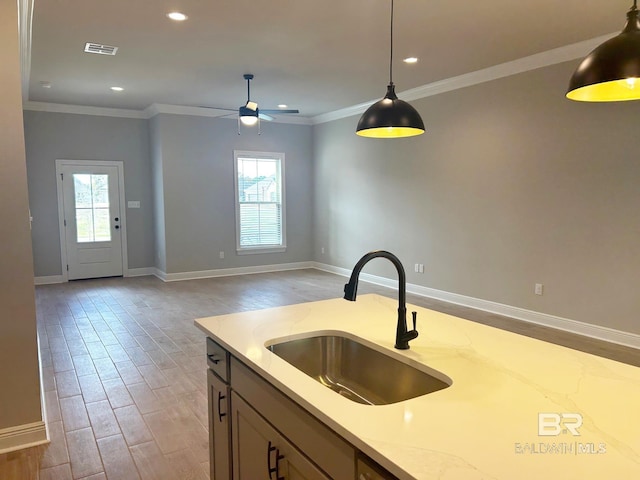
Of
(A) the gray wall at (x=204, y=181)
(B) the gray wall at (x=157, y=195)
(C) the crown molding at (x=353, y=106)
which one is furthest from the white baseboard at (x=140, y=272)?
(C) the crown molding at (x=353, y=106)

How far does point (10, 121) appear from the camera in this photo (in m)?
2.40

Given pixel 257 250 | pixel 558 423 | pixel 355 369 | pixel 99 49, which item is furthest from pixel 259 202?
pixel 558 423

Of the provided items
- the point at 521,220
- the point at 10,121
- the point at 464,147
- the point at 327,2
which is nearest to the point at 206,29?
the point at 327,2

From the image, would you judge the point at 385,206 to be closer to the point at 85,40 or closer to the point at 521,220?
the point at 521,220

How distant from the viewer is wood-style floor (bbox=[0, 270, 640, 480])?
2445 millimetres

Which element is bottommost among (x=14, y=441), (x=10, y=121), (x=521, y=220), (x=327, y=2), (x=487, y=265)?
(x=14, y=441)

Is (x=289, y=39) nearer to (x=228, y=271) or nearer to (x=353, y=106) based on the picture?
(x=353, y=106)

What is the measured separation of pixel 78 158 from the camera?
7277 millimetres

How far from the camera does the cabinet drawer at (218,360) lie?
1.72 meters

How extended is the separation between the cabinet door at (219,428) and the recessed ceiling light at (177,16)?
118 inches

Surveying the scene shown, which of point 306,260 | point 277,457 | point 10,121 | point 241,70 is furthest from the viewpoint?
point 306,260

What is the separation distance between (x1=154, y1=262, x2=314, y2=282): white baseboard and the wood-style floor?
419 millimetres

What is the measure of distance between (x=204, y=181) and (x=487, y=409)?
714cm

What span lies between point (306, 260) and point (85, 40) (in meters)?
5.57
